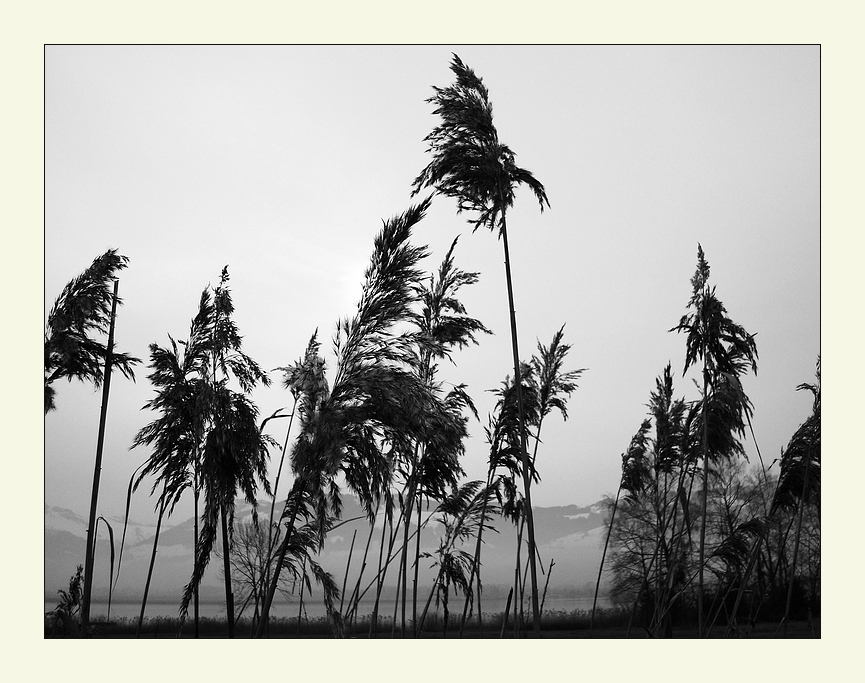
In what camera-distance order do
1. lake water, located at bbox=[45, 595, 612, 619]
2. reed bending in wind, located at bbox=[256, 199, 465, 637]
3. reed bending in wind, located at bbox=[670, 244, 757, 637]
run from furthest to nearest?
reed bending in wind, located at bbox=[670, 244, 757, 637] → lake water, located at bbox=[45, 595, 612, 619] → reed bending in wind, located at bbox=[256, 199, 465, 637]

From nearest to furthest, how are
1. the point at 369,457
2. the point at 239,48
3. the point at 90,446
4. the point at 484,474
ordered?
the point at 369,457, the point at 90,446, the point at 239,48, the point at 484,474

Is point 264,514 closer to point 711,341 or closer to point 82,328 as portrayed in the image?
point 82,328

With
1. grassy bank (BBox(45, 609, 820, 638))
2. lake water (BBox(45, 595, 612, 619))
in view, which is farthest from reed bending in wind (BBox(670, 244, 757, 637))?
lake water (BBox(45, 595, 612, 619))

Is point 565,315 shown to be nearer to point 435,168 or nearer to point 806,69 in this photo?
point 435,168

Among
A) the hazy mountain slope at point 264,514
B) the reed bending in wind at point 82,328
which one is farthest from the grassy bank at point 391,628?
the reed bending in wind at point 82,328

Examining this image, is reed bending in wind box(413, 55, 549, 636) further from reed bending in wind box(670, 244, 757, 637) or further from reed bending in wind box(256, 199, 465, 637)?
reed bending in wind box(670, 244, 757, 637)

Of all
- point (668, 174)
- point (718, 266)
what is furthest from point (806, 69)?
point (718, 266)

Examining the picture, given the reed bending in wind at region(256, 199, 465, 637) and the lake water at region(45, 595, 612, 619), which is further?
the lake water at region(45, 595, 612, 619)

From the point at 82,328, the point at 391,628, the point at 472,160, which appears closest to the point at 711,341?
the point at 472,160

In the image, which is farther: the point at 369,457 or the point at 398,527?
the point at 398,527

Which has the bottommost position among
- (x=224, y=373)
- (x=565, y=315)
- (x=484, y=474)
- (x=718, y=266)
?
(x=484, y=474)
